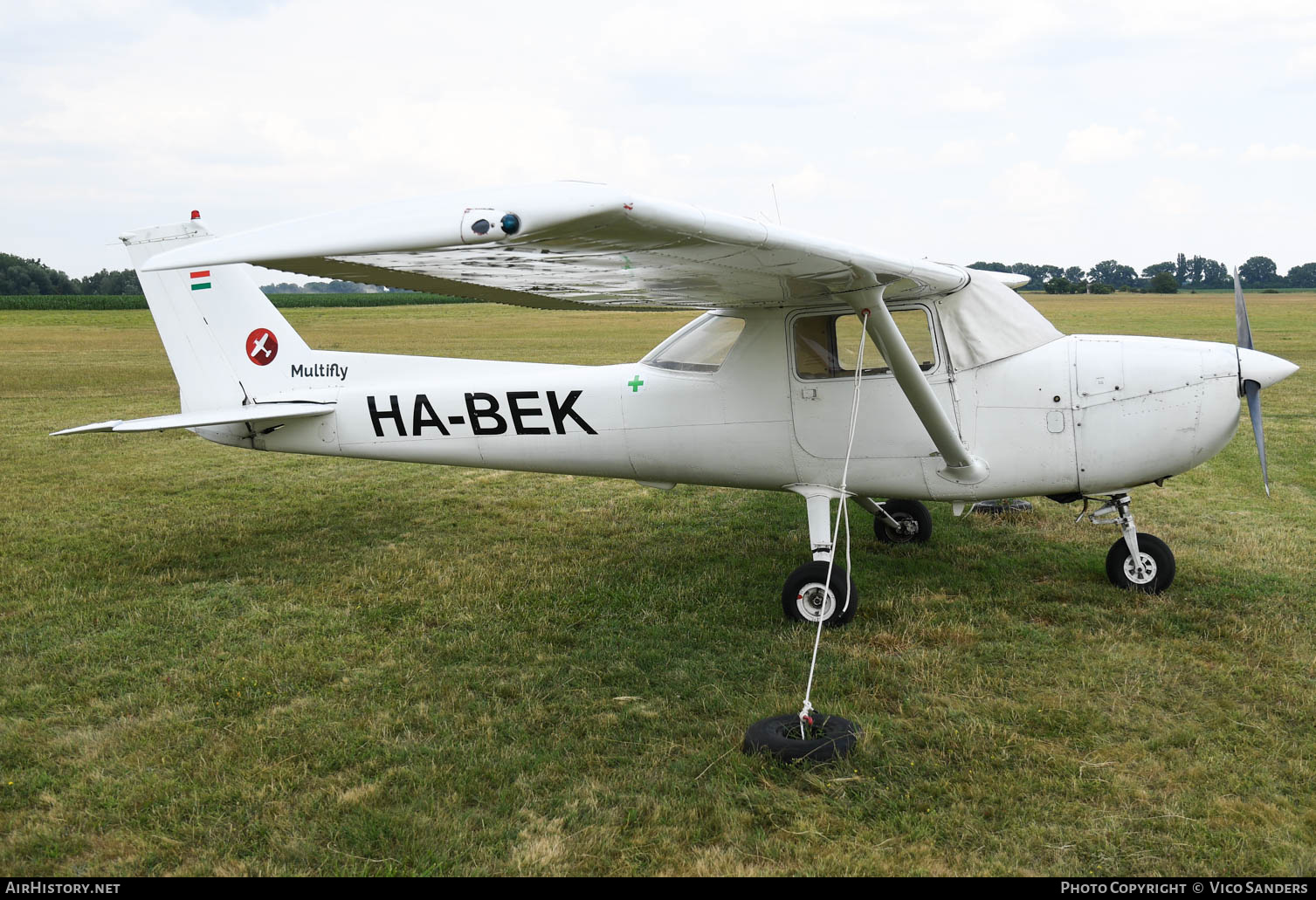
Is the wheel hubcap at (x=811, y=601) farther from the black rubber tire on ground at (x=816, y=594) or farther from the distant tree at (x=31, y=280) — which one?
the distant tree at (x=31, y=280)

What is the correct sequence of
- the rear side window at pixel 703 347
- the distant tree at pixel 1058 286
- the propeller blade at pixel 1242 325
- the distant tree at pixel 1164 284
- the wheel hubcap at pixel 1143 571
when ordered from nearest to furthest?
the propeller blade at pixel 1242 325 → the wheel hubcap at pixel 1143 571 → the rear side window at pixel 703 347 → the distant tree at pixel 1058 286 → the distant tree at pixel 1164 284

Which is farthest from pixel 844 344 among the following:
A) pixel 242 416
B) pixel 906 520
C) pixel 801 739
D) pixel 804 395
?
pixel 242 416

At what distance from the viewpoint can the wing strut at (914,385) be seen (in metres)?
4.87

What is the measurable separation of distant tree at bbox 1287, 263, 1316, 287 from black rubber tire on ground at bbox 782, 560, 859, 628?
91787 mm

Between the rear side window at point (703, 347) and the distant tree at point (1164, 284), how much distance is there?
7699cm

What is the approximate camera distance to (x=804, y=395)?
588 centimetres

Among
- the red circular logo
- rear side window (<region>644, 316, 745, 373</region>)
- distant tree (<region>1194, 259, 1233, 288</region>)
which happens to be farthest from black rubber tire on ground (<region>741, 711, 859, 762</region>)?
distant tree (<region>1194, 259, 1233, 288</region>)

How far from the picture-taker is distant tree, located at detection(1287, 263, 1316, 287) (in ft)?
257

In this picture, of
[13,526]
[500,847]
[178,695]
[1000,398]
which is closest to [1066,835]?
[500,847]

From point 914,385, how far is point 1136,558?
6.91ft

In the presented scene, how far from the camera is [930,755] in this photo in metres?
3.85

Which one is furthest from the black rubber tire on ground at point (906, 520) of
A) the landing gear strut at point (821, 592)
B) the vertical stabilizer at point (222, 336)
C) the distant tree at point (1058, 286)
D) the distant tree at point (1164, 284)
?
the distant tree at point (1164, 284)

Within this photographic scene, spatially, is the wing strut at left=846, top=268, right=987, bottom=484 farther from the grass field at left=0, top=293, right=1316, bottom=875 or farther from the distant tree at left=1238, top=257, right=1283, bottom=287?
the distant tree at left=1238, top=257, right=1283, bottom=287
